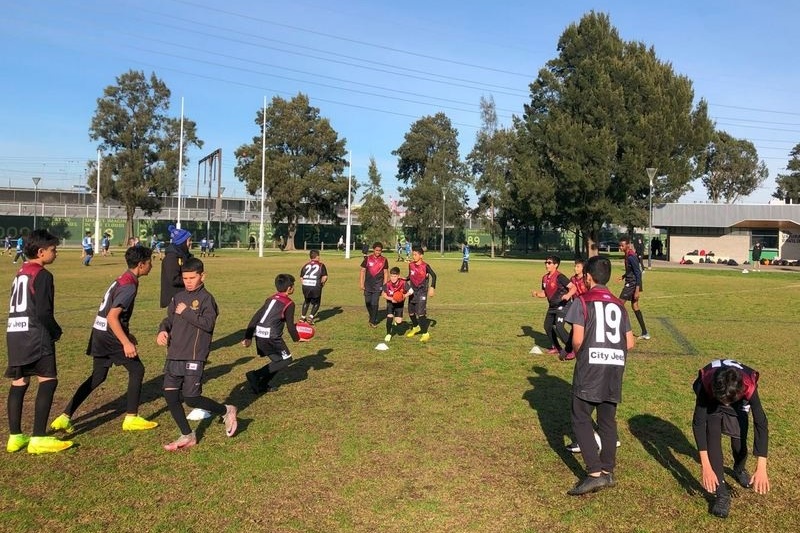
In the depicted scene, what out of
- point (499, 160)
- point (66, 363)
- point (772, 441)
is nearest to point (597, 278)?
point (772, 441)

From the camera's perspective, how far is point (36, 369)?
17.2 ft

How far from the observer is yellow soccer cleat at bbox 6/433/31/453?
16.9ft

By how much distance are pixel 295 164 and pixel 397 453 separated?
6054 centimetres

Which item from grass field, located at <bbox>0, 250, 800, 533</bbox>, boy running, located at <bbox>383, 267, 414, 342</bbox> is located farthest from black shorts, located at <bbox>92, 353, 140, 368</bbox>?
boy running, located at <bbox>383, 267, 414, 342</bbox>

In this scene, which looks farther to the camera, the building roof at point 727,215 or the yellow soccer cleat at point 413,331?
the building roof at point 727,215

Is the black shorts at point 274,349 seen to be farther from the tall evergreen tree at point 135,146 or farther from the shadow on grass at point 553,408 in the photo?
the tall evergreen tree at point 135,146

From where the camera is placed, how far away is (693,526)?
13.2 feet

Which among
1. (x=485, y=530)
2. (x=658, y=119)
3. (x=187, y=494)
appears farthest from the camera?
(x=658, y=119)

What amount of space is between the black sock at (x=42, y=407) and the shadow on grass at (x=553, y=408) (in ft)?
14.7

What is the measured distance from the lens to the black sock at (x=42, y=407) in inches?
204

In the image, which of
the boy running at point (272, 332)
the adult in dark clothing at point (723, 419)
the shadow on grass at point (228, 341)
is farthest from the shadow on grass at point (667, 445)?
the shadow on grass at point (228, 341)

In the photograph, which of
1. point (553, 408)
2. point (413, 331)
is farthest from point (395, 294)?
point (553, 408)

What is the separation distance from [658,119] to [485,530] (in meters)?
48.1

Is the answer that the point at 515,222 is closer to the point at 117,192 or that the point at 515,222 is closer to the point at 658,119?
the point at 658,119
